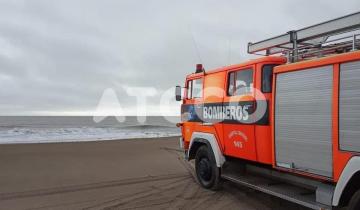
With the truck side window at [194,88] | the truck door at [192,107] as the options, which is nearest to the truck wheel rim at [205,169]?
the truck door at [192,107]

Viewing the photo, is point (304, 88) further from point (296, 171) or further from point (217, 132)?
point (217, 132)

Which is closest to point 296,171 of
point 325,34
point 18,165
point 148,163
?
point 325,34

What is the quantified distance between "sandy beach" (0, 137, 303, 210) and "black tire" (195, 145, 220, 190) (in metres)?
0.22

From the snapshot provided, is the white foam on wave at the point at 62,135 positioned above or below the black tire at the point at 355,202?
below

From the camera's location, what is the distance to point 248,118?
713 centimetres

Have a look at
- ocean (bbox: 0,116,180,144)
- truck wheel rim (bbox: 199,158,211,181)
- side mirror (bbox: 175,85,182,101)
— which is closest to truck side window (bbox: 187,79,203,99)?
side mirror (bbox: 175,85,182,101)

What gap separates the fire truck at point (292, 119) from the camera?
508cm

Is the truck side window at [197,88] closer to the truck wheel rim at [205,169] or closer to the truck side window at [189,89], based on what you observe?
the truck side window at [189,89]

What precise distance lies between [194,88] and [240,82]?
7.34 ft

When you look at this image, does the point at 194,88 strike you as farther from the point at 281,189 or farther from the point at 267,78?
the point at 281,189

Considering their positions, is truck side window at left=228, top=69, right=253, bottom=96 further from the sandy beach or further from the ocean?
the ocean

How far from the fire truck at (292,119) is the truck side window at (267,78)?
0.06 feet

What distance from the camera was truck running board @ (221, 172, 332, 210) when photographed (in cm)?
577

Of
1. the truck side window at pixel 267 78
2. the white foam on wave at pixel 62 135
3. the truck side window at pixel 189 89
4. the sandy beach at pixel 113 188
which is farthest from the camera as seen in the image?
the white foam on wave at pixel 62 135
